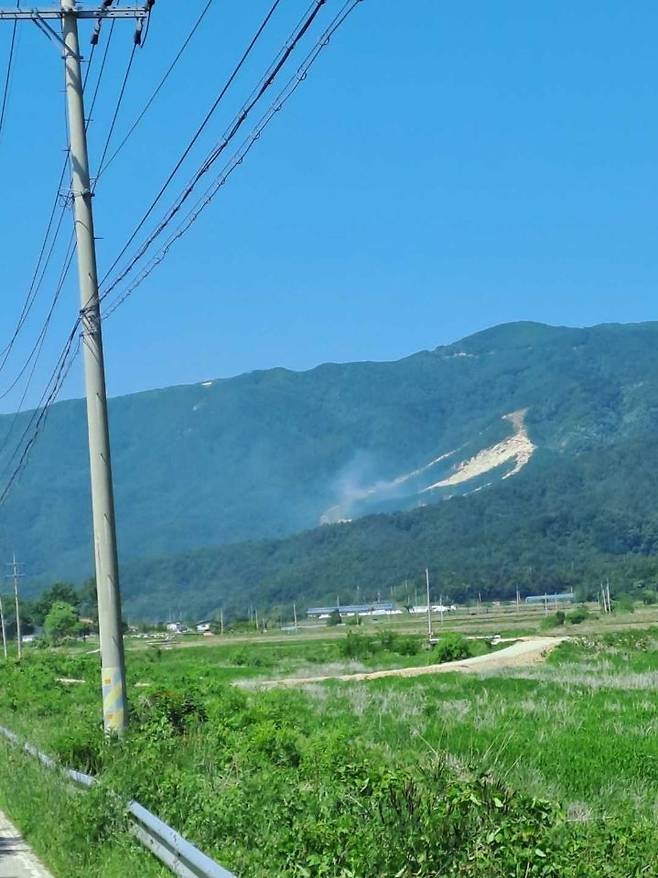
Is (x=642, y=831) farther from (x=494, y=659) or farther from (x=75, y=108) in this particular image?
(x=494, y=659)

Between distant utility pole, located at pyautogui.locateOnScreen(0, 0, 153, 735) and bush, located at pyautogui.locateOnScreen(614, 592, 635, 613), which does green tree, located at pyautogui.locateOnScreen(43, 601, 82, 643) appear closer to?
bush, located at pyautogui.locateOnScreen(614, 592, 635, 613)

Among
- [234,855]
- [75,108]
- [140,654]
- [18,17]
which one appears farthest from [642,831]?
[140,654]

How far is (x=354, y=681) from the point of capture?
4503 cm

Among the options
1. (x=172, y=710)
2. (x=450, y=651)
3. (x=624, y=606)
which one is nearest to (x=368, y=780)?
(x=172, y=710)

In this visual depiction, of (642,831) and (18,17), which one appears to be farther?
(18,17)

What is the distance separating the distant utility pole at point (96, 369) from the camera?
18.5 metres

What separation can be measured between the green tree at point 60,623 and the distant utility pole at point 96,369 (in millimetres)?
113817

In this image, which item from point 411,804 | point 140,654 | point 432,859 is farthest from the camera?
point 140,654

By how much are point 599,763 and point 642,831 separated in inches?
381

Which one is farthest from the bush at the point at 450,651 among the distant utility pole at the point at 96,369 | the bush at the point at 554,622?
the distant utility pole at the point at 96,369

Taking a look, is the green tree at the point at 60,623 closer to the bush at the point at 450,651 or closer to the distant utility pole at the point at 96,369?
the bush at the point at 450,651

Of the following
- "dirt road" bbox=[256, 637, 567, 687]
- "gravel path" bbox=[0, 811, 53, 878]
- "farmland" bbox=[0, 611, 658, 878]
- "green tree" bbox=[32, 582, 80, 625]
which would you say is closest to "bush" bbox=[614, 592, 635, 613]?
"green tree" bbox=[32, 582, 80, 625]

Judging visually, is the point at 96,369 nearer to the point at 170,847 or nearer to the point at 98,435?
the point at 98,435

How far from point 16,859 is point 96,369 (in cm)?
797
